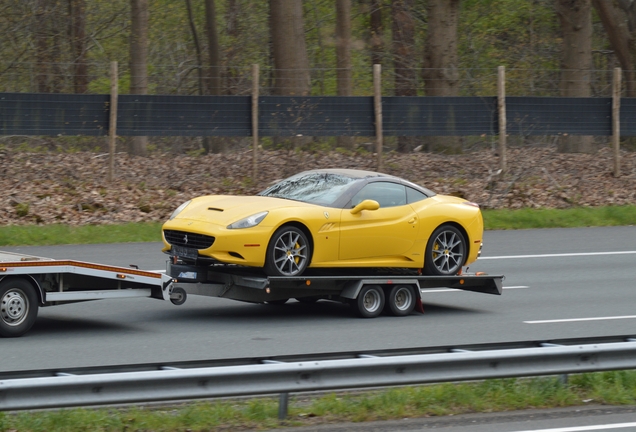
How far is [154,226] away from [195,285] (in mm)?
7318

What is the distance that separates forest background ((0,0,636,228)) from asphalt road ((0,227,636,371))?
14.3 feet

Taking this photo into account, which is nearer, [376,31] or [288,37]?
[288,37]

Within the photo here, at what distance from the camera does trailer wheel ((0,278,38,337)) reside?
31.3 feet

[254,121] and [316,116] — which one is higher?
[316,116]

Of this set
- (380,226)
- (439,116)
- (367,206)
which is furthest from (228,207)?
(439,116)

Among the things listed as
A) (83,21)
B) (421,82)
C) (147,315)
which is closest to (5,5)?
(83,21)

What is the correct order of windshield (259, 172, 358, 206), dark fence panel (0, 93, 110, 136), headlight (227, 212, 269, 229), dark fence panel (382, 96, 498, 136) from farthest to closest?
dark fence panel (382, 96, 498, 136)
dark fence panel (0, 93, 110, 136)
windshield (259, 172, 358, 206)
headlight (227, 212, 269, 229)

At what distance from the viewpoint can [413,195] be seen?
40.4 ft

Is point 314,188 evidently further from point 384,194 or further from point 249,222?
point 249,222

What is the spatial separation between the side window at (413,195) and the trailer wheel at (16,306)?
4789 mm

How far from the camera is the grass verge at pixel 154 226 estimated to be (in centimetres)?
1667

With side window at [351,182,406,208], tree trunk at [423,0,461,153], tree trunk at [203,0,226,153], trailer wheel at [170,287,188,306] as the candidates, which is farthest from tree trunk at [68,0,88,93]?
trailer wheel at [170,287,188,306]

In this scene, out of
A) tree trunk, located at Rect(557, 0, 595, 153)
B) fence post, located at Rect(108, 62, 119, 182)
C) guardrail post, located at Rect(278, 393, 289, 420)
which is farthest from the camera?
tree trunk, located at Rect(557, 0, 595, 153)

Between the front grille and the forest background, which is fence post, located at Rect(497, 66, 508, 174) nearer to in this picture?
the forest background
